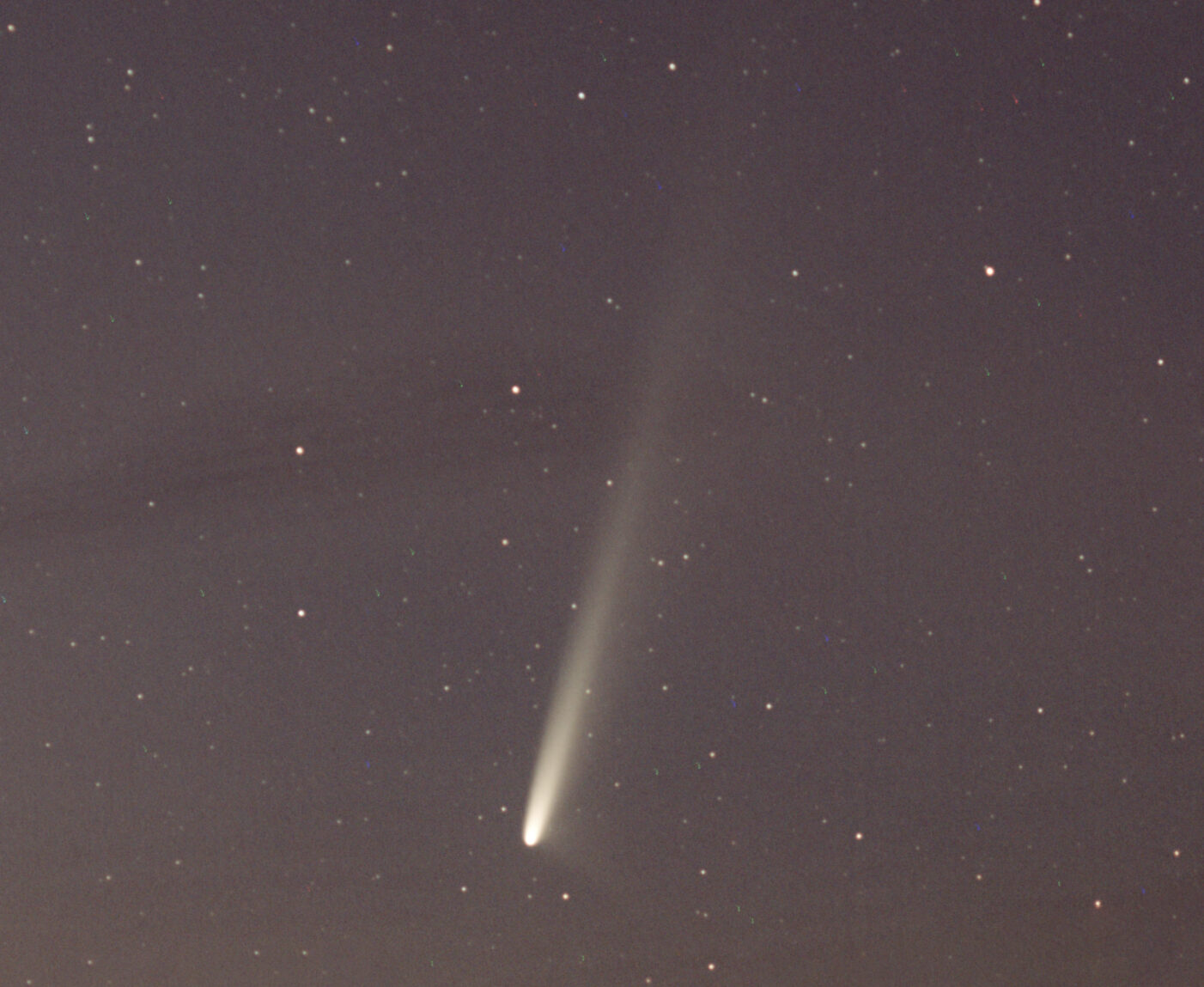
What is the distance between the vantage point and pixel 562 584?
1441mm

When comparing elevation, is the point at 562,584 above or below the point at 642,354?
below

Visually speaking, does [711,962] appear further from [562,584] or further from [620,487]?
[620,487]

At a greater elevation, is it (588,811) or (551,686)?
(551,686)

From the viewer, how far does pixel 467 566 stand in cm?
144

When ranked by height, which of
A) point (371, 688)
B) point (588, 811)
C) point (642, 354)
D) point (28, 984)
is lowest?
point (28, 984)

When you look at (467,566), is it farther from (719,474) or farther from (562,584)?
(719,474)

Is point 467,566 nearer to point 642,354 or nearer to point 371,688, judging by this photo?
point 371,688

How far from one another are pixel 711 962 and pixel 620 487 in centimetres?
65

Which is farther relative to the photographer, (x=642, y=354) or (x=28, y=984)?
(x=28, y=984)

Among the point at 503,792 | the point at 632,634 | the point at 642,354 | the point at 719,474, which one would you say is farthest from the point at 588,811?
the point at 642,354

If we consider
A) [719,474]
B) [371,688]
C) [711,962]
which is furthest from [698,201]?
[711,962]

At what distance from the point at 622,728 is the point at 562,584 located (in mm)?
208

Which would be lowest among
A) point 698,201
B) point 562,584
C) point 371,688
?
point 371,688

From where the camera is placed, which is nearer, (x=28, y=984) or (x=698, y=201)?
(x=698, y=201)
